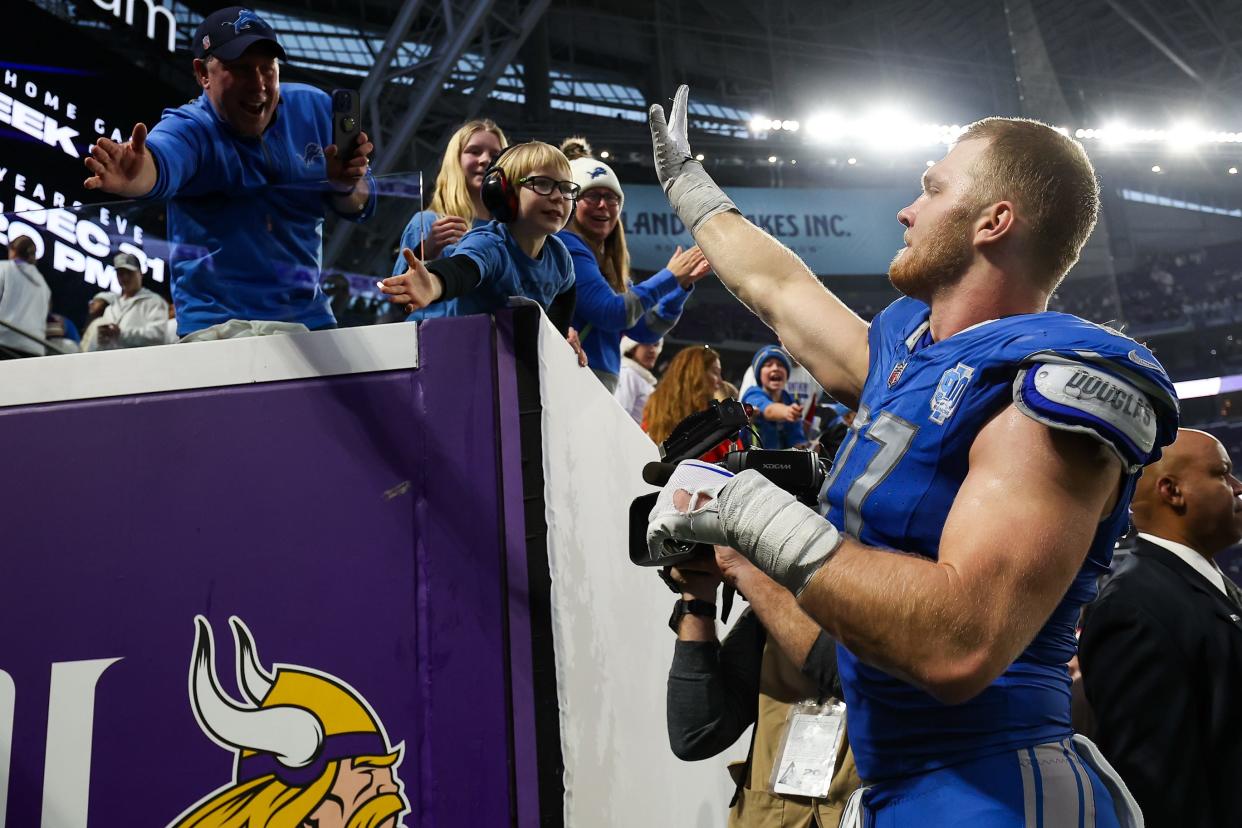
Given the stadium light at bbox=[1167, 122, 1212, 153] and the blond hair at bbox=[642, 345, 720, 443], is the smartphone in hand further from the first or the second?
the stadium light at bbox=[1167, 122, 1212, 153]

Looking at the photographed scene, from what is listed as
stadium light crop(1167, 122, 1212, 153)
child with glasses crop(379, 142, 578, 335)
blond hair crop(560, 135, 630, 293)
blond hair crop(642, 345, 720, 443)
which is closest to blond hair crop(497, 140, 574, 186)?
child with glasses crop(379, 142, 578, 335)

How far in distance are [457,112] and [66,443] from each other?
9852mm

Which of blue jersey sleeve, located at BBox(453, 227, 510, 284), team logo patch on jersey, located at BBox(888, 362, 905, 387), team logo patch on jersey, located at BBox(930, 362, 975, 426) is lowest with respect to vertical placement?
team logo patch on jersey, located at BBox(930, 362, 975, 426)

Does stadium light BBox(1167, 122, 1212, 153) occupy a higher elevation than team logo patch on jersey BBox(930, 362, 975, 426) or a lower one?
higher

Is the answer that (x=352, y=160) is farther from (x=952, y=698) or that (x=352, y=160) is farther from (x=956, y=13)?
(x=956, y=13)

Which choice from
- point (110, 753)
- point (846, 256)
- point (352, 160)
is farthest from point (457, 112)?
point (110, 753)

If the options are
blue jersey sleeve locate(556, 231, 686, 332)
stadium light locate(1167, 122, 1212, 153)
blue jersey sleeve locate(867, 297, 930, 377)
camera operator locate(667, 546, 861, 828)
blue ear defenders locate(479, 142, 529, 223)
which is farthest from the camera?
stadium light locate(1167, 122, 1212, 153)

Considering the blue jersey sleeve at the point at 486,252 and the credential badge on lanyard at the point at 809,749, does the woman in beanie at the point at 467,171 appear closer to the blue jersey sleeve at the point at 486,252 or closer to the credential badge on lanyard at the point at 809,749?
the blue jersey sleeve at the point at 486,252

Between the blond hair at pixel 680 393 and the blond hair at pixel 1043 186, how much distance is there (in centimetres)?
214

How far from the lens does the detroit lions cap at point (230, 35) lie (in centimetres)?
234

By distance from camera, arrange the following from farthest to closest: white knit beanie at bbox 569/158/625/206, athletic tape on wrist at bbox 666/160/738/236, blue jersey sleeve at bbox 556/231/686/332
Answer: white knit beanie at bbox 569/158/625/206 → blue jersey sleeve at bbox 556/231/686/332 → athletic tape on wrist at bbox 666/160/738/236

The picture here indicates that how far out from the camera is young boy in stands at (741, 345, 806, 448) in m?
5.55

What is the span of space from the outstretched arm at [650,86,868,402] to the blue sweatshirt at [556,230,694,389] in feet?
3.40

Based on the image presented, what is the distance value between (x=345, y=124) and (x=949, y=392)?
1.38m
